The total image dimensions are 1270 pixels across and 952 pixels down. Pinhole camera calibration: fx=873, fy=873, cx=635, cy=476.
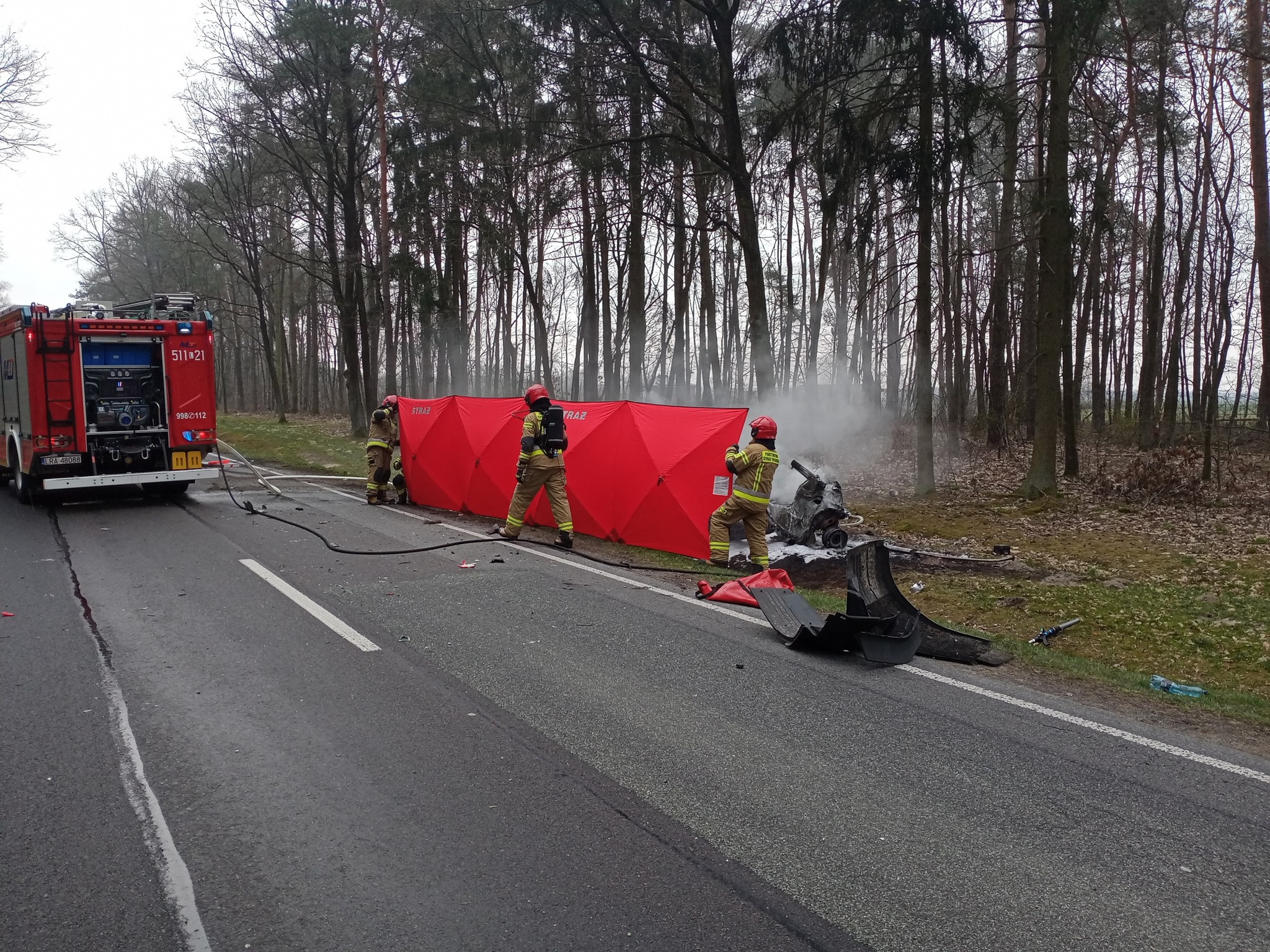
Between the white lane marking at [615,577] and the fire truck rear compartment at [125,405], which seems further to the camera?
the fire truck rear compartment at [125,405]

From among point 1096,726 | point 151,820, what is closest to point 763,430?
point 1096,726

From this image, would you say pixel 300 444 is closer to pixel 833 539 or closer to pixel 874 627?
pixel 833 539

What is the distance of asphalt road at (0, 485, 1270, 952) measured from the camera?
121 inches

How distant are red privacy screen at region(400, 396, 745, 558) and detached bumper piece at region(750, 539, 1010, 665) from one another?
11.2 ft

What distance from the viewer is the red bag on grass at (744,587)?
26.3 ft

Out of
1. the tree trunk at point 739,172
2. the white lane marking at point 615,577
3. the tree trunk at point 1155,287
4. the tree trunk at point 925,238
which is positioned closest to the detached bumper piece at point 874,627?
the white lane marking at point 615,577

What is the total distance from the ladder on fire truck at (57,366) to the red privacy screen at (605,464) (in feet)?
16.2

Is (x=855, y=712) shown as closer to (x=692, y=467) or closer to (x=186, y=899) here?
(x=186, y=899)

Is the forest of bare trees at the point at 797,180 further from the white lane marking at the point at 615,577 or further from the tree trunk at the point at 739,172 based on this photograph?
the white lane marking at the point at 615,577

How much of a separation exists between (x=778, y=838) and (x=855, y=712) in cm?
171

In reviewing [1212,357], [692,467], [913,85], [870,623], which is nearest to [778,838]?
[870,623]

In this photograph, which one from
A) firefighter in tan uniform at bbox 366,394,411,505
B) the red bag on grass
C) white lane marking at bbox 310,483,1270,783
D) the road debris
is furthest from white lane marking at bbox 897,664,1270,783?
firefighter in tan uniform at bbox 366,394,411,505

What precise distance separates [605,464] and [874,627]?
5783 mm

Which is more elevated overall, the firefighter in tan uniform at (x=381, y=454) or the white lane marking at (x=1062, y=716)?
the firefighter in tan uniform at (x=381, y=454)
